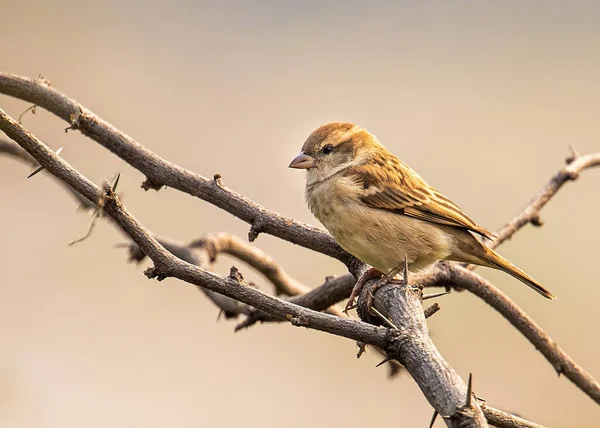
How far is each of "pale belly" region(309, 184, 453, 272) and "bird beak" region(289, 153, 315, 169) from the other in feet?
0.91

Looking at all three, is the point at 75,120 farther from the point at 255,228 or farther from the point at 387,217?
the point at 387,217

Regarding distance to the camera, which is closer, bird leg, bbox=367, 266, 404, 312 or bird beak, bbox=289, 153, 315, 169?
bird leg, bbox=367, 266, 404, 312

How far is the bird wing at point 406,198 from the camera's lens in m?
2.73

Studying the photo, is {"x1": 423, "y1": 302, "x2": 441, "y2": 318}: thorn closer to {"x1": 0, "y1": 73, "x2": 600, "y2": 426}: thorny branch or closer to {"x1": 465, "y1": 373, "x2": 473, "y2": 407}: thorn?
{"x1": 465, "y1": 373, "x2": 473, "y2": 407}: thorn

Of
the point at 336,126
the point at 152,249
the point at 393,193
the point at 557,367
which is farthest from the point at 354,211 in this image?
the point at 152,249

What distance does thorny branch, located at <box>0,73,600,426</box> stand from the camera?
2391mm

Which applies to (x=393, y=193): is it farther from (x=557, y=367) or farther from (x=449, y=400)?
(x=449, y=400)

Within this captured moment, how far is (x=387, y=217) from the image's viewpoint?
8.94 feet

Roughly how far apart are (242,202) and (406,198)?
708mm

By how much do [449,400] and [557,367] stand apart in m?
1.37

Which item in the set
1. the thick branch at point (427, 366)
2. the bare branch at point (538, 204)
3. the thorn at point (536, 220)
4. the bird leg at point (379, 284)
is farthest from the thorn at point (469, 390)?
the thorn at point (536, 220)

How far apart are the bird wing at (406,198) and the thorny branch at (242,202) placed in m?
0.17

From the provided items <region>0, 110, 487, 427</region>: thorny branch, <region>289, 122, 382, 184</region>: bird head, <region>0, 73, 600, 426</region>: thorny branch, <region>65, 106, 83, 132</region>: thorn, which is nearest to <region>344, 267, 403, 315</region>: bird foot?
<region>0, 73, 600, 426</region>: thorny branch

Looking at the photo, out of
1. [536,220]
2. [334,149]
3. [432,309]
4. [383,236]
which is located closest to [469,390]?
[432,309]
